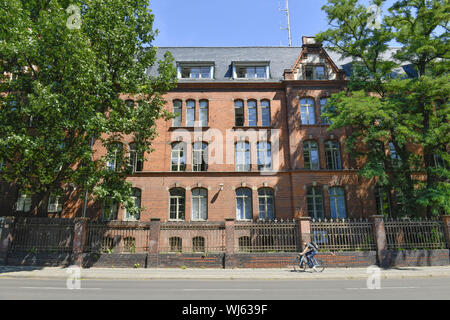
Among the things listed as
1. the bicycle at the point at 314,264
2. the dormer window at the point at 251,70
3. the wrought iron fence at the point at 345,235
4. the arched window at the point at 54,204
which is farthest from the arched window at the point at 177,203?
the dormer window at the point at 251,70

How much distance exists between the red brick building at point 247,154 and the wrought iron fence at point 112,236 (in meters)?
4.40

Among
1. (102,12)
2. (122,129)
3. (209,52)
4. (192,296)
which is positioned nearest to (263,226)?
(192,296)

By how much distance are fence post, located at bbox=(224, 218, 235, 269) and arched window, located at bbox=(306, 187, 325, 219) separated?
8247 mm

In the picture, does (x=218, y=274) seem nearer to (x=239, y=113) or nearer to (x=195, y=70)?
(x=239, y=113)

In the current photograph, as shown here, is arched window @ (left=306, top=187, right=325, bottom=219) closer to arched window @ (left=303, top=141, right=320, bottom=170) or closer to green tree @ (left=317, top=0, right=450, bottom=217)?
arched window @ (left=303, top=141, right=320, bottom=170)

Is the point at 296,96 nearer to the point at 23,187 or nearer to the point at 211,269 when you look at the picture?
the point at 211,269

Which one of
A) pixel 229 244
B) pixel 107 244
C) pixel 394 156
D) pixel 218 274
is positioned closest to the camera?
pixel 218 274

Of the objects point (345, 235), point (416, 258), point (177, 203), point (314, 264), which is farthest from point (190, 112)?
point (416, 258)

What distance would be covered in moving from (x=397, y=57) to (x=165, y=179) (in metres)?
19.1

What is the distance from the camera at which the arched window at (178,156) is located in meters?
21.1

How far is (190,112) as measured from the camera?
22.5m

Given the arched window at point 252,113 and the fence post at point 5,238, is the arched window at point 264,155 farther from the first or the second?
the fence post at point 5,238

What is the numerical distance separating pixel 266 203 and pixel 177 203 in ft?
23.2

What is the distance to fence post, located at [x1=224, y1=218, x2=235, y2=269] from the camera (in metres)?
14.2
